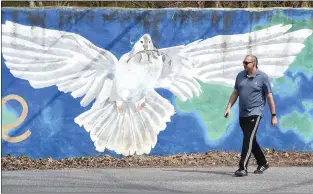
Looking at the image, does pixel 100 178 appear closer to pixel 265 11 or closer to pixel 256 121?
pixel 256 121

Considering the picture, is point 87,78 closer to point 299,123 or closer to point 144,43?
point 144,43

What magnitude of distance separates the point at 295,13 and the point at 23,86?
410cm

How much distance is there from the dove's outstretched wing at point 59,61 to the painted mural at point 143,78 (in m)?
0.01

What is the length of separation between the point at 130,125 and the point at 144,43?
1.21 meters

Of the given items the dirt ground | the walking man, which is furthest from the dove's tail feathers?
the walking man

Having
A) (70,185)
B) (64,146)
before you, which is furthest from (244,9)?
(70,185)

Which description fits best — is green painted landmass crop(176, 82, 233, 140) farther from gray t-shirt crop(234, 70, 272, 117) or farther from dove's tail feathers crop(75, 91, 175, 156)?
gray t-shirt crop(234, 70, 272, 117)

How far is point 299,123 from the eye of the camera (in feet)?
36.7

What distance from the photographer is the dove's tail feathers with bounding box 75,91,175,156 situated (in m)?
11.0

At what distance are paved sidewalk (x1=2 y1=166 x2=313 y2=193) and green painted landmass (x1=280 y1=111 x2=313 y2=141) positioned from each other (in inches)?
46.8

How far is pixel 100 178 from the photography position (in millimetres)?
9336

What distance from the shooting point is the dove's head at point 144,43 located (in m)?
10.9

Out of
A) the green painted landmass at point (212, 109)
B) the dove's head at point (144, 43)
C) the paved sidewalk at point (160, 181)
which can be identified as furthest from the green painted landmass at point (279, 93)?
the paved sidewalk at point (160, 181)

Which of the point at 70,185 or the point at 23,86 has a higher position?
the point at 23,86
